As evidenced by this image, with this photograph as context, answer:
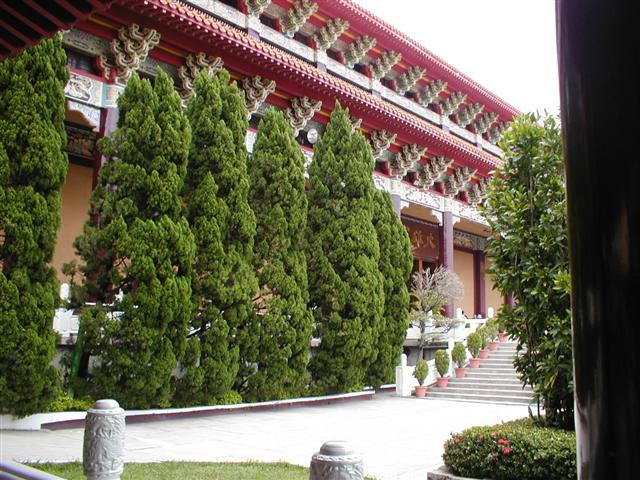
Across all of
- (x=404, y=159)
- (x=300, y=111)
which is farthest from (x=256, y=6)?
(x=404, y=159)

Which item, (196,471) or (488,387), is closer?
(196,471)

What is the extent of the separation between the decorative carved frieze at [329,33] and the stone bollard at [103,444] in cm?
1539

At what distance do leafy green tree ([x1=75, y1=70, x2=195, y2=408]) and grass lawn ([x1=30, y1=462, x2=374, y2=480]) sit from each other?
3.04m

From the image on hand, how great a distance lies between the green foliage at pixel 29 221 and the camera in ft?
26.7

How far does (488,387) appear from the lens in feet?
51.3

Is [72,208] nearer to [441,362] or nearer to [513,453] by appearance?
[441,362]

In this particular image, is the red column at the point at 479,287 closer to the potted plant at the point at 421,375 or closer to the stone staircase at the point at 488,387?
the stone staircase at the point at 488,387

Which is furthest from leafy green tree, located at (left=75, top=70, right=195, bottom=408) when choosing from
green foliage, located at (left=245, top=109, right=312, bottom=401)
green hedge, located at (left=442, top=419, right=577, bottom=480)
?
green hedge, located at (left=442, top=419, right=577, bottom=480)

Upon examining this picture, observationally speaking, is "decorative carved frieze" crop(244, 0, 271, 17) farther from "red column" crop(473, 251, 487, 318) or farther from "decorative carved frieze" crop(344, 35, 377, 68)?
"red column" crop(473, 251, 487, 318)

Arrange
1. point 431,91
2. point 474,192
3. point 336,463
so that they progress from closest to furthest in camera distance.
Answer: point 336,463
point 431,91
point 474,192

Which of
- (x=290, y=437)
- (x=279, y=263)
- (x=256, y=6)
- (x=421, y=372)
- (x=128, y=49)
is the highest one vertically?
(x=256, y=6)

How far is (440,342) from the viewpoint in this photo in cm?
1752

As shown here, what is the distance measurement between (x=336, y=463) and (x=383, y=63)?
19024mm

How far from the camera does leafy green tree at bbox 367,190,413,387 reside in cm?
1419
